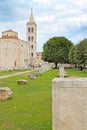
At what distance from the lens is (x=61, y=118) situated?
23.4ft

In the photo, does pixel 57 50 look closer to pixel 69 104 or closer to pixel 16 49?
pixel 16 49

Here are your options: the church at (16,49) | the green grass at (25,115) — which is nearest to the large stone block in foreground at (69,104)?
the green grass at (25,115)

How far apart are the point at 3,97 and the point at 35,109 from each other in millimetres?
3198

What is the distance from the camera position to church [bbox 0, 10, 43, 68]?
116 metres

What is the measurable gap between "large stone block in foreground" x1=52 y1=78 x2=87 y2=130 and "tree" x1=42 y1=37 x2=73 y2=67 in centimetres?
8405

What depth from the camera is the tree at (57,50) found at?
301 feet

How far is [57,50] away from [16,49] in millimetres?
31418

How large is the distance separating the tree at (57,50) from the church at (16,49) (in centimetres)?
2346

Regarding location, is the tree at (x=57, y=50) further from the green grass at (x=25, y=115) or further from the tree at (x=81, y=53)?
the green grass at (x=25, y=115)

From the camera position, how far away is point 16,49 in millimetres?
119875

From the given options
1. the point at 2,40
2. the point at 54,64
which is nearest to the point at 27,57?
the point at 2,40

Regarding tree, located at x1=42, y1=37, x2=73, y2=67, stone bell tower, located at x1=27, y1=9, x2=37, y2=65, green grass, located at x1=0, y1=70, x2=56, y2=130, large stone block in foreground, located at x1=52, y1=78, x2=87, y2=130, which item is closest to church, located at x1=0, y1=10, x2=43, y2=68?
stone bell tower, located at x1=27, y1=9, x2=37, y2=65

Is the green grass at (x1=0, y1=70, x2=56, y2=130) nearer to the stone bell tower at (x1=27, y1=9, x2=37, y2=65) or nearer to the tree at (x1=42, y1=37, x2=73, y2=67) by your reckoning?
the tree at (x1=42, y1=37, x2=73, y2=67)

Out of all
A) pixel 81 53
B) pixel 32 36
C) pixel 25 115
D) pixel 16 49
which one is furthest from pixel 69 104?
pixel 32 36
